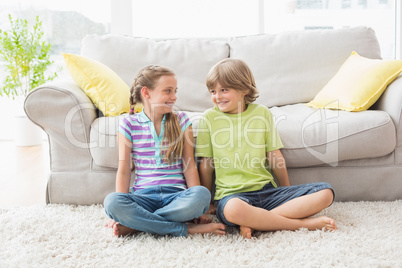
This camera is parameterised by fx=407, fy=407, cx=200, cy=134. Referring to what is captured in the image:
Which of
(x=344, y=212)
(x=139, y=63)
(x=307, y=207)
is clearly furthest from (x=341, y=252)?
(x=139, y=63)

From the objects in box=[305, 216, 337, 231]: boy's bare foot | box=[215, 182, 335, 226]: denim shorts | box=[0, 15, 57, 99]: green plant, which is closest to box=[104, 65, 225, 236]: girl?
box=[215, 182, 335, 226]: denim shorts

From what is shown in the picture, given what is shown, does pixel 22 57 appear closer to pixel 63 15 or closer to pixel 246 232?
pixel 63 15

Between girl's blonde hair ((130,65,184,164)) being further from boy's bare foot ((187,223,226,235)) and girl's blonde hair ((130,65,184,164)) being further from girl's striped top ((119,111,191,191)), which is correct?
boy's bare foot ((187,223,226,235))

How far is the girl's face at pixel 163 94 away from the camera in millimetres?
1769

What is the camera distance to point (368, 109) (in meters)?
2.19

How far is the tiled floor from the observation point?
2.21m

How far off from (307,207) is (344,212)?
0.97ft

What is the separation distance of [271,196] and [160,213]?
47cm

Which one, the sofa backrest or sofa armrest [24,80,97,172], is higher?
the sofa backrest

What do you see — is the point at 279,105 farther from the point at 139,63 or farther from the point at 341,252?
the point at 341,252

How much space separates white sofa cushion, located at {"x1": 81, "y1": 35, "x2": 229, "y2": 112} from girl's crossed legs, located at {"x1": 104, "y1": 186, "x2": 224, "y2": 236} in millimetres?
939

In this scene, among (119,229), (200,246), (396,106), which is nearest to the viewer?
(200,246)

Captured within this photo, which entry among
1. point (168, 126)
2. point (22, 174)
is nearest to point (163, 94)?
point (168, 126)

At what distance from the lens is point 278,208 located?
1.64 m
